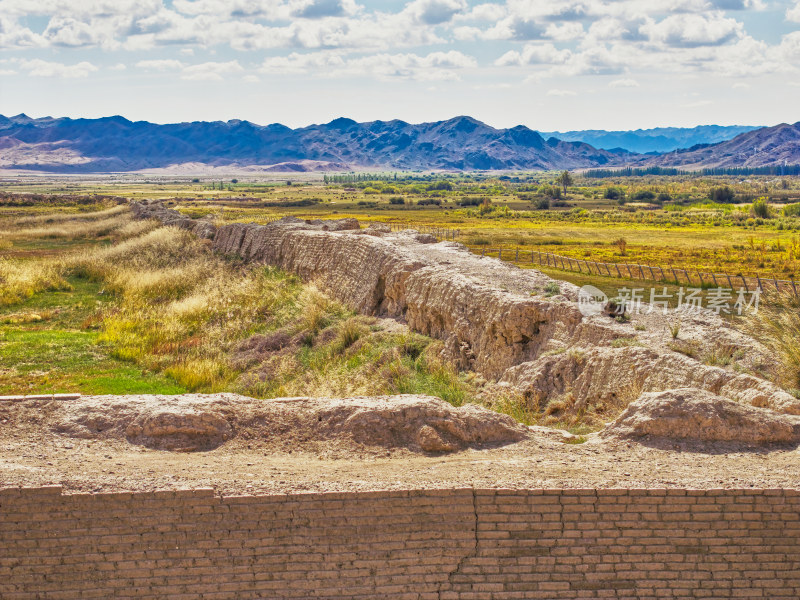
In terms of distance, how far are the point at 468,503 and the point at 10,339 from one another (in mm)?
17385

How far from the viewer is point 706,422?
930cm

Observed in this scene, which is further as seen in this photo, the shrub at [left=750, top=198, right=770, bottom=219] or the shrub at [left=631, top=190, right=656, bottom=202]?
the shrub at [left=631, top=190, right=656, bottom=202]

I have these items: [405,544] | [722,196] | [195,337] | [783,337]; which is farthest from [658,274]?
[722,196]

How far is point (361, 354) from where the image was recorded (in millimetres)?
17812

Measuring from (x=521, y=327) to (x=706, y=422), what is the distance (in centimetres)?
588

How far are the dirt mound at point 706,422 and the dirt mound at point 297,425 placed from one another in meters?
1.50

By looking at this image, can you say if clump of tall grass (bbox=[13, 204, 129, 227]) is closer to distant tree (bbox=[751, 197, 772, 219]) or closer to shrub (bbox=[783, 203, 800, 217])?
distant tree (bbox=[751, 197, 772, 219])

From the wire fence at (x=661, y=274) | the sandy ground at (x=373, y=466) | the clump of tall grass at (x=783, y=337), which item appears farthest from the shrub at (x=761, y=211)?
the sandy ground at (x=373, y=466)

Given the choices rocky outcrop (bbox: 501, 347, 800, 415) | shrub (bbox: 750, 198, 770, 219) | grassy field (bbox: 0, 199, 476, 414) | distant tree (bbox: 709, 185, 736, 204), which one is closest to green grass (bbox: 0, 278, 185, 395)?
grassy field (bbox: 0, 199, 476, 414)

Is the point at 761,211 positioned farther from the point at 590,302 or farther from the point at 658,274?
the point at 590,302

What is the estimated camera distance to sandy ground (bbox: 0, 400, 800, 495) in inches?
307

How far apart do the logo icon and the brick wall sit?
23.6 feet

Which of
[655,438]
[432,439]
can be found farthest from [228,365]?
[655,438]

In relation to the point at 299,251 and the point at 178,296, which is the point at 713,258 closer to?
the point at 299,251
